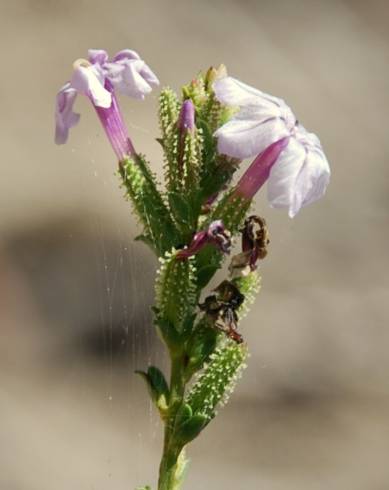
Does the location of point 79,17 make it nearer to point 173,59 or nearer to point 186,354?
point 173,59

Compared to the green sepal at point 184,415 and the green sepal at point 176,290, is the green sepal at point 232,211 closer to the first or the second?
the green sepal at point 176,290

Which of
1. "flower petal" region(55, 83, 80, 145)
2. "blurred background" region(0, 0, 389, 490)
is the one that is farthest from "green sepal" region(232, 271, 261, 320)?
"blurred background" region(0, 0, 389, 490)

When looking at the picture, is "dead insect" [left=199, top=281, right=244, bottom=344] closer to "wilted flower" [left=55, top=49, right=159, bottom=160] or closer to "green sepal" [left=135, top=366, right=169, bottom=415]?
"green sepal" [left=135, top=366, right=169, bottom=415]

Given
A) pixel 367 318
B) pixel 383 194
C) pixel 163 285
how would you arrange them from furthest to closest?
pixel 383 194 → pixel 367 318 → pixel 163 285

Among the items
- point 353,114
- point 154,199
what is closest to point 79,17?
point 353,114

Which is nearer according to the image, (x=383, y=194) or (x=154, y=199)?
(x=154, y=199)

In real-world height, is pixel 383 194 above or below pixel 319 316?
above
